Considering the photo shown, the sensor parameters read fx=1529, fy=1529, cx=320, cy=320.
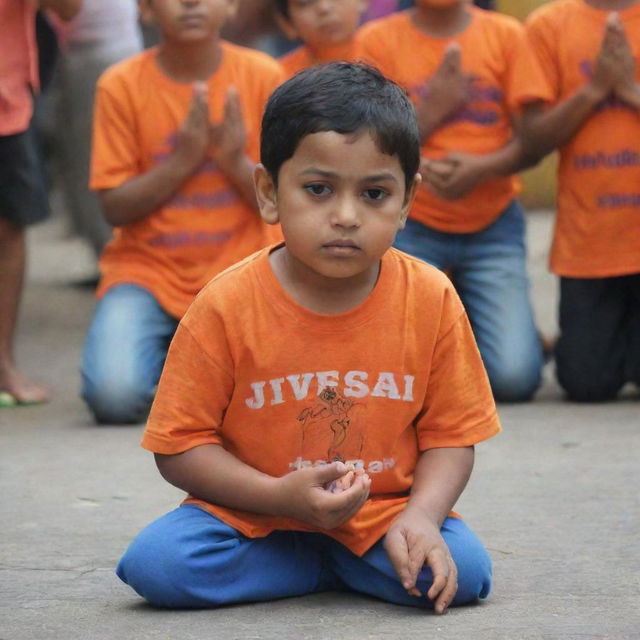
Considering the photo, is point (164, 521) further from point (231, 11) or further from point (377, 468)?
point (231, 11)

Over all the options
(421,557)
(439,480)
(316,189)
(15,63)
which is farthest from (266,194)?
(15,63)

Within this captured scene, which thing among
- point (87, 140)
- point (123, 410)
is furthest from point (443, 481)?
point (87, 140)

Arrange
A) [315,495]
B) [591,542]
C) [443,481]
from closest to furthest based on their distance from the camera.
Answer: [315,495] → [443,481] → [591,542]

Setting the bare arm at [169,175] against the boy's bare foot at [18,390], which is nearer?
the bare arm at [169,175]

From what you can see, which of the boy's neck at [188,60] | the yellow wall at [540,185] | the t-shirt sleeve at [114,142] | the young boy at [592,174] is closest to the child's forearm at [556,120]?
the young boy at [592,174]

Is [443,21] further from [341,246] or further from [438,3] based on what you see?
[341,246]

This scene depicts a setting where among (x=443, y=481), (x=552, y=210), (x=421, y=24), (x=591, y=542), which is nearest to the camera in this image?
(x=443, y=481)

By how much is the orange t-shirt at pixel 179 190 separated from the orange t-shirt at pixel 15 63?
251mm

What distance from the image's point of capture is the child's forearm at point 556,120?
459 cm

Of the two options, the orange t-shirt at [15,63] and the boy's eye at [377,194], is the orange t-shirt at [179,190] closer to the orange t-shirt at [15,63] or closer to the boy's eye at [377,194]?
the orange t-shirt at [15,63]

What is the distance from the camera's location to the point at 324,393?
Result: 272 centimetres

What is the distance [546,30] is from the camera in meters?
4.73

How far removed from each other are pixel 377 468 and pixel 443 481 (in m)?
0.12

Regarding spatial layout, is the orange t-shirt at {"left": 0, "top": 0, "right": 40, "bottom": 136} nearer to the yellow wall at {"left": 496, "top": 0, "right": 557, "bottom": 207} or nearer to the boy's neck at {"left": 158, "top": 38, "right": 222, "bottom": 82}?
the boy's neck at {"left": 158, "top": 38, "right": 222, "bottom": 82}
